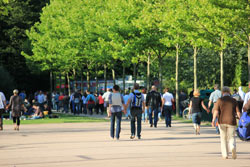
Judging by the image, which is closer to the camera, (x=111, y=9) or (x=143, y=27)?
(x=143, y=27)

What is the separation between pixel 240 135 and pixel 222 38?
13.3 meters

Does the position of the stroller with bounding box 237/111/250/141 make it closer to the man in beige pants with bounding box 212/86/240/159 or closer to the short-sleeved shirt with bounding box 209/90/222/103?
the short-sleeved shirt with bounding box 209/90/222/103

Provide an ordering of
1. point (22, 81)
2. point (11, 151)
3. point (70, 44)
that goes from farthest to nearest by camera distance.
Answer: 1. point (22, 81)
2. point (70, 44)
3. point (11, 151)

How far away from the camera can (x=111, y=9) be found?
45781 mm

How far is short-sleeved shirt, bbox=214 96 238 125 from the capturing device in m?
13.8

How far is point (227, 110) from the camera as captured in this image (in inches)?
545

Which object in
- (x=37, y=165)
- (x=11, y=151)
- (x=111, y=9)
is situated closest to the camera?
(x=37, y=165)

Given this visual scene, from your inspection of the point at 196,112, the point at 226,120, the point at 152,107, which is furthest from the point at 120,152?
the point at 152,107

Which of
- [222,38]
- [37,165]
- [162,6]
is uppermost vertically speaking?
[162,6]

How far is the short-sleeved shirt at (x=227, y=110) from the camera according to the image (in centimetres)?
1377

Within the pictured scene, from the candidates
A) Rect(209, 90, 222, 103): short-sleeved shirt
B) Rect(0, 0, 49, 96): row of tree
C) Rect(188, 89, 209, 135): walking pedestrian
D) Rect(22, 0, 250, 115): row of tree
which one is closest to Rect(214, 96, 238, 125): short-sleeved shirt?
Rect(188, 89, 209, 135): walking pedestrian

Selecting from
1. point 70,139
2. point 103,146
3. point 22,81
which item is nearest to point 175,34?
point 70,139

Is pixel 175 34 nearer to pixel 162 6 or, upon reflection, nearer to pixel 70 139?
pixel 162 6

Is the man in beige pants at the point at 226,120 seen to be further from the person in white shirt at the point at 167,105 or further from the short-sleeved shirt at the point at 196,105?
the person in white shirt at the point at 167,105
